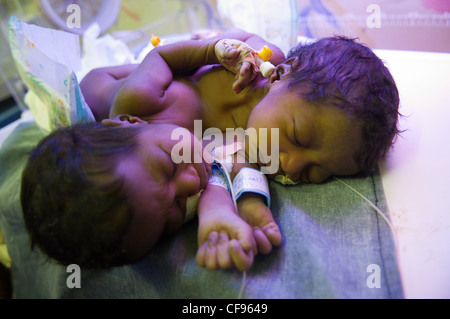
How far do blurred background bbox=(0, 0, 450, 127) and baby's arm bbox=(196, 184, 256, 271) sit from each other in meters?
0.94

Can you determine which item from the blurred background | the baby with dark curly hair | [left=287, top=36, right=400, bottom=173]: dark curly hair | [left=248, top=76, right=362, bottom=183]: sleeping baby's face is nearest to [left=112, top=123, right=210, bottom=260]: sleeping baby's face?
the baby with dark curly hair

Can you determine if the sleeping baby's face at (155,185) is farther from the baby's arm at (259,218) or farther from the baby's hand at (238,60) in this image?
the baby's hand at (238,60)

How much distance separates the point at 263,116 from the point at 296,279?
428mm

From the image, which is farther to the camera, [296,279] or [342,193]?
[342,193]

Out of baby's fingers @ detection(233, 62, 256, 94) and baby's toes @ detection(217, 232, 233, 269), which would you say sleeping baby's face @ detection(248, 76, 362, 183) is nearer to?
baby's fingers @ detection(233, 62, 256, 94)

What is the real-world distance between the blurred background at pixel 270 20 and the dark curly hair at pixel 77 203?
1.00 m

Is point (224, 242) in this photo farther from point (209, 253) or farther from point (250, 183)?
point (250, 183)

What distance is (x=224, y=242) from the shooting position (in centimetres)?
67

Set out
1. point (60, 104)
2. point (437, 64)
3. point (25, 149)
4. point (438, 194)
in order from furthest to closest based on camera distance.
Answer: point (437, 64), point (25, 149), point (60, 104), point (438, 194)

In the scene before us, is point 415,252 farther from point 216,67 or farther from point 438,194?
point 216,67

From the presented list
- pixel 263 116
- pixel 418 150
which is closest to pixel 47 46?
pixel 263 116

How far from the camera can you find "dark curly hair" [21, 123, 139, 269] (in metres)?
0.63

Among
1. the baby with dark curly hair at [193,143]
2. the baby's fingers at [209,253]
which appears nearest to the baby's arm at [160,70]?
the baby with dark curly hair at [193,143]

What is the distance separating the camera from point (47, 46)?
1020 mm
